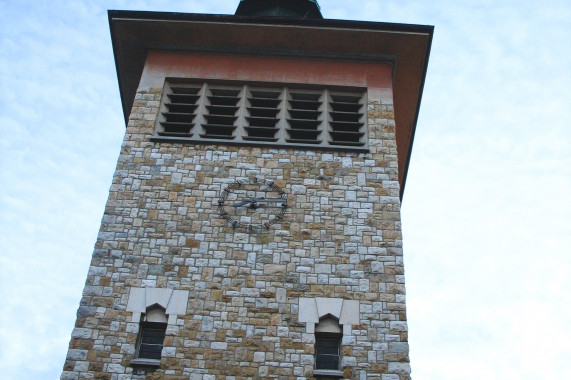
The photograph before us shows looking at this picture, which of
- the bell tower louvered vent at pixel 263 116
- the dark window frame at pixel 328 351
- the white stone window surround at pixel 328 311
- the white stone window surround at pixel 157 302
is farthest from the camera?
the bell tower louvered vent at pixel 263 116

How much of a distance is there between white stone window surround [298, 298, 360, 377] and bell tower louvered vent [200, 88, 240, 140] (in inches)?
156

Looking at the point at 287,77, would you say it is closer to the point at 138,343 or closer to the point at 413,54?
the point at 413,54

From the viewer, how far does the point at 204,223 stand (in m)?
12.4

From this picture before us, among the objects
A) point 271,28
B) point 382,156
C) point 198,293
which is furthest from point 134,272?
point 271,28

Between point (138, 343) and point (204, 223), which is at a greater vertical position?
point (204, 223)

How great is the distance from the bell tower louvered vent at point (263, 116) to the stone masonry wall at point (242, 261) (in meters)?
0.52

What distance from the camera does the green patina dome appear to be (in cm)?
1862

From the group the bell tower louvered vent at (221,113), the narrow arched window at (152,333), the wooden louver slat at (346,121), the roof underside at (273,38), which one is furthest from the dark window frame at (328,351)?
the roof underside at (273,38)

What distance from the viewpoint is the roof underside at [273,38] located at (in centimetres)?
1474

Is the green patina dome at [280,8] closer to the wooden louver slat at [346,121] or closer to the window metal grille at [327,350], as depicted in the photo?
the wooden louver slat at [346,121]

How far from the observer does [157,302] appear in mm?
11375

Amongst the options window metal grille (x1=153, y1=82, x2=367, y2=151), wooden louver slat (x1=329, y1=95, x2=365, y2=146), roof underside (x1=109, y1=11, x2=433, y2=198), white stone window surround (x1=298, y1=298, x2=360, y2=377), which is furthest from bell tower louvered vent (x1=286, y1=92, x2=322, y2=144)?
white stone window surround (x1=298, y1=298, x2=360, y2=377)

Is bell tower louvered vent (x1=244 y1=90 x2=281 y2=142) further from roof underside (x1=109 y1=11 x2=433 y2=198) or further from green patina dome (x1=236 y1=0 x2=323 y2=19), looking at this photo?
green patina dome (x1=236 y1=0 x2=323 y2=19)

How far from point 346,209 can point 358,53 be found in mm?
4077
